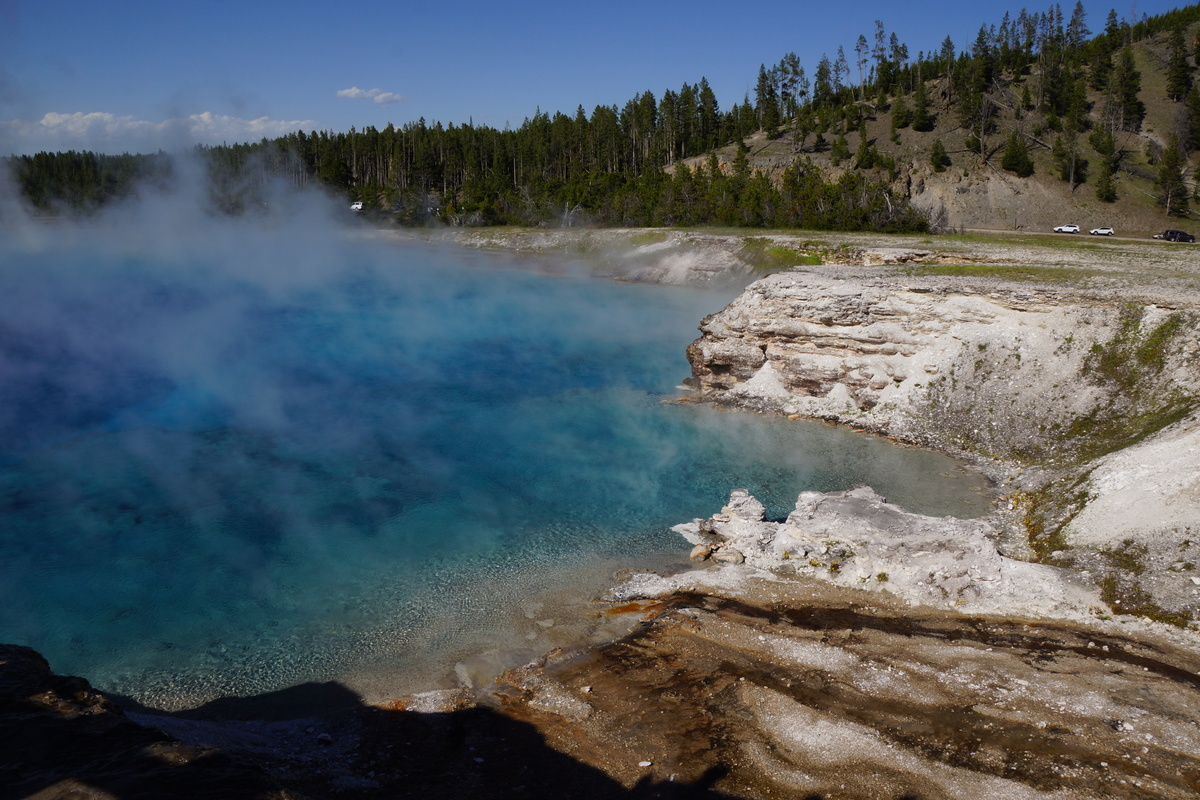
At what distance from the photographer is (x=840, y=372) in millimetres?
28156

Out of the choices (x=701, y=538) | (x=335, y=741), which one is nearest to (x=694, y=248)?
(x=701, y=538)

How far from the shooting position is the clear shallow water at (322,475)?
1529cm

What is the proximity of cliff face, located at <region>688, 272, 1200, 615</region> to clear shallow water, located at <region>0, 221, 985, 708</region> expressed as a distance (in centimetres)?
215

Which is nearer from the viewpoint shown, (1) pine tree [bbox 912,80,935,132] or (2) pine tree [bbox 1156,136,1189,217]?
(2) pine tree [bbox 1156,136,1189,217]

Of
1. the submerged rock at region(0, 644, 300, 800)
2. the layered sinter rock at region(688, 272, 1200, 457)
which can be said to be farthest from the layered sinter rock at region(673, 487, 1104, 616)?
the submerged rock at region(0, 644, 300, 800)

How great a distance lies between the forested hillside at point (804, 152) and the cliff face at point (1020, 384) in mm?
28944

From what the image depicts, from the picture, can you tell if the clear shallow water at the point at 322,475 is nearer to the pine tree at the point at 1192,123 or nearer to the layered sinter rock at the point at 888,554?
the layered sinter rock at the point at 888,554

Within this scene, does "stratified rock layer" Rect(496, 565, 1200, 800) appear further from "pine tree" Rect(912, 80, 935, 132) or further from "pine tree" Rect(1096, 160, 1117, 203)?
"pine tree" Rect(912, 80, 935, 132)

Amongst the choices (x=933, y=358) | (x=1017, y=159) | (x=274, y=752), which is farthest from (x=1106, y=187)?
(x=274, y=752)

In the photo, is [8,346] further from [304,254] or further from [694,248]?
[694,248]

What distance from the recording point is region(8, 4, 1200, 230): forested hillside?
6912 cm

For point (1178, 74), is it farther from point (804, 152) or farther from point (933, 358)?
point (933, 358)

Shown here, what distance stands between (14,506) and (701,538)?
18.8m

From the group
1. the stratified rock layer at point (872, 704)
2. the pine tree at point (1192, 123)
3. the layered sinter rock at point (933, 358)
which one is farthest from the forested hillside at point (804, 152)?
the stratified rock layer at point (872, 704)
